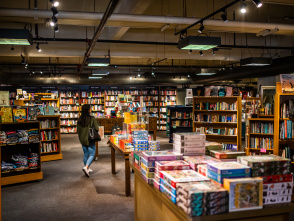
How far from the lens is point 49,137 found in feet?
30.0

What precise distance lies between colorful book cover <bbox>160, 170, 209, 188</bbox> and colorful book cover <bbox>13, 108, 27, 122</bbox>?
5.11 meters

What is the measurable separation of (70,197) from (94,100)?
12710mm

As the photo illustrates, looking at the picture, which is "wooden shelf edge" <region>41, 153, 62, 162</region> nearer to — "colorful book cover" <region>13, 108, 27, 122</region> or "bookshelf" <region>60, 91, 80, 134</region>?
"colorful book cover" <region>13, 108, 27, 122</region>

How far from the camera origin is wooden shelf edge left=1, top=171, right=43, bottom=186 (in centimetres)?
634

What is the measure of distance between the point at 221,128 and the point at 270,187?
7001mm

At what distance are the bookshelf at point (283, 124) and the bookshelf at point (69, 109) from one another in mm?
13823

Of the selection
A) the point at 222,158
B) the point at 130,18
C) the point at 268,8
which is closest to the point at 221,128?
the point at 268,8

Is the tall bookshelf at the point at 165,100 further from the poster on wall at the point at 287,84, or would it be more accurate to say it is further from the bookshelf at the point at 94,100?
the poster on wall at the point at 287,84

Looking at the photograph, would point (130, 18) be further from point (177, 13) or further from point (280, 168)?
point (280, 168)

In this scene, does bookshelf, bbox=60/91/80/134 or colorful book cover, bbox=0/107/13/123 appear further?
bookshelf, bbox=60/91/80/134

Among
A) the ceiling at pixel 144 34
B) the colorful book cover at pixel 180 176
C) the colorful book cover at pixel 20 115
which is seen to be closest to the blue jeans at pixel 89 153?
the colorful book cover at pixel 20 115

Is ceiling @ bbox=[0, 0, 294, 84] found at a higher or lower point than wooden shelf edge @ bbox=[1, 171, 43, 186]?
higher

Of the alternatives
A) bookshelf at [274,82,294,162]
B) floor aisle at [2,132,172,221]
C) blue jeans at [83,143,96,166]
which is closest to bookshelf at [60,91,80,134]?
floor aisle at [2,132,172,221]

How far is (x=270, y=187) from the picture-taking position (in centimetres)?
245
